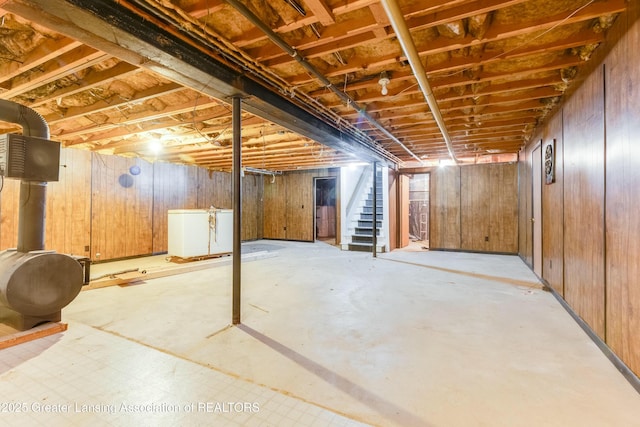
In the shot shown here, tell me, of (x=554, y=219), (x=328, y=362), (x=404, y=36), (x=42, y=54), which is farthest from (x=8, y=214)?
(x=554, y=219)

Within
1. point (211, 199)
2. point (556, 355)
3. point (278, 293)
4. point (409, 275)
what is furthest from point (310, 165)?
point (556, 355)

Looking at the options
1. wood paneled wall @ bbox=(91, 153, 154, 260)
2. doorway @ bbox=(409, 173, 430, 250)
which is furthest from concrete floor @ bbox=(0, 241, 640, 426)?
doorway @ bbox=(409, 173, 430, 250)

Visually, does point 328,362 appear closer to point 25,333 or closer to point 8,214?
point 25,333

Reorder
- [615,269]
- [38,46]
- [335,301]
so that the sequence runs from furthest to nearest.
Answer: [335,301] < [38,46] < [615,269]

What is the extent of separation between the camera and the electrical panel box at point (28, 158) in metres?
2.30

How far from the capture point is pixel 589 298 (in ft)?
8.02

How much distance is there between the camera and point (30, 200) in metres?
2.45

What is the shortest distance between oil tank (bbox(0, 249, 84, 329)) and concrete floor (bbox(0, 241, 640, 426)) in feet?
0.85

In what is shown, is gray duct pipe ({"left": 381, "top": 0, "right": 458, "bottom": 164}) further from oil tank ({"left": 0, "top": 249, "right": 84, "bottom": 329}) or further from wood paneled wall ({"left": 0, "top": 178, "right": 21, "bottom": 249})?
wood paneled wall ({"left": 0, "top": 178, "right": 21, "bottom": 249})

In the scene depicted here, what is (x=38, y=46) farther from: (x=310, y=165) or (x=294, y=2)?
(x=310, y=165)

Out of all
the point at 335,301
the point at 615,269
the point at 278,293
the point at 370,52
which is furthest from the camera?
the point at 278,293

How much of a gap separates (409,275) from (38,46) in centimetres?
496

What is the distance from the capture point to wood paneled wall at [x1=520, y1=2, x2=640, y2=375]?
1.77 meters

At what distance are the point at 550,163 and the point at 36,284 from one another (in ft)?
17.8
